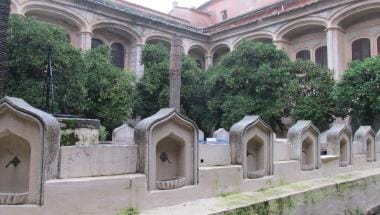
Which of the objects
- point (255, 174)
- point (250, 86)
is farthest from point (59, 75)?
point (255, 174)

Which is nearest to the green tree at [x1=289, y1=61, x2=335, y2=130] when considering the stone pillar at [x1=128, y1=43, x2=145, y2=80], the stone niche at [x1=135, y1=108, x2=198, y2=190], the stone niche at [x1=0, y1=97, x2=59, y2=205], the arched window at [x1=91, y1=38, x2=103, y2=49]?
the stone pillar at [x1=128, y1=43, x2=145, y2=80]

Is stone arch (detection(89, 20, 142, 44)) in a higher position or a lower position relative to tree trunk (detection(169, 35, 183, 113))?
higher

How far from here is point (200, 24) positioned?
31.9 metres

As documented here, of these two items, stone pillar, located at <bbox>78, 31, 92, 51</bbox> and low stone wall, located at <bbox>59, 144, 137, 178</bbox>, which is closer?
low stone wall, located at <bbox>59, 144, 137, 178</bbox>

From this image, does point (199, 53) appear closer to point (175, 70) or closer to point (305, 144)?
point (175, 70)

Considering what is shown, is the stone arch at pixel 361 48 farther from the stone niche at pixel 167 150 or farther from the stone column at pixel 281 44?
the stone niche at pixel 167 150

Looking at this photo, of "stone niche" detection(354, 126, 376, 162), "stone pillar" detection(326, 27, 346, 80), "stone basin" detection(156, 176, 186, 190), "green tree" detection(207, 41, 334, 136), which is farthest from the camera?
"stone pillar" detection(326, 27, 346, 80)

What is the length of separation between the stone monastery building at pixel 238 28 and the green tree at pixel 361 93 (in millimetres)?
5687

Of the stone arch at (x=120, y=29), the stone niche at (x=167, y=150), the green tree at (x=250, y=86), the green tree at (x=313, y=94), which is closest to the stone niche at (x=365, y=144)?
the stone niche at (x=167, y=150)

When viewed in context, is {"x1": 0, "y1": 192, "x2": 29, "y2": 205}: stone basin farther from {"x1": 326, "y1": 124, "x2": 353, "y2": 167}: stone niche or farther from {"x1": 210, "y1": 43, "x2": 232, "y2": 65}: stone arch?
{"x1": 210, "y1": 43, "x2": 232, "y2": 65}: stone arch

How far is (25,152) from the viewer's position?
3684 millimetres

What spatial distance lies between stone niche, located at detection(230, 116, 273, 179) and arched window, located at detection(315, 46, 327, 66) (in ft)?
61.3

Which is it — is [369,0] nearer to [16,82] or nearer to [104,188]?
[16,82]

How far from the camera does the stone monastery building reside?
20844 mm
